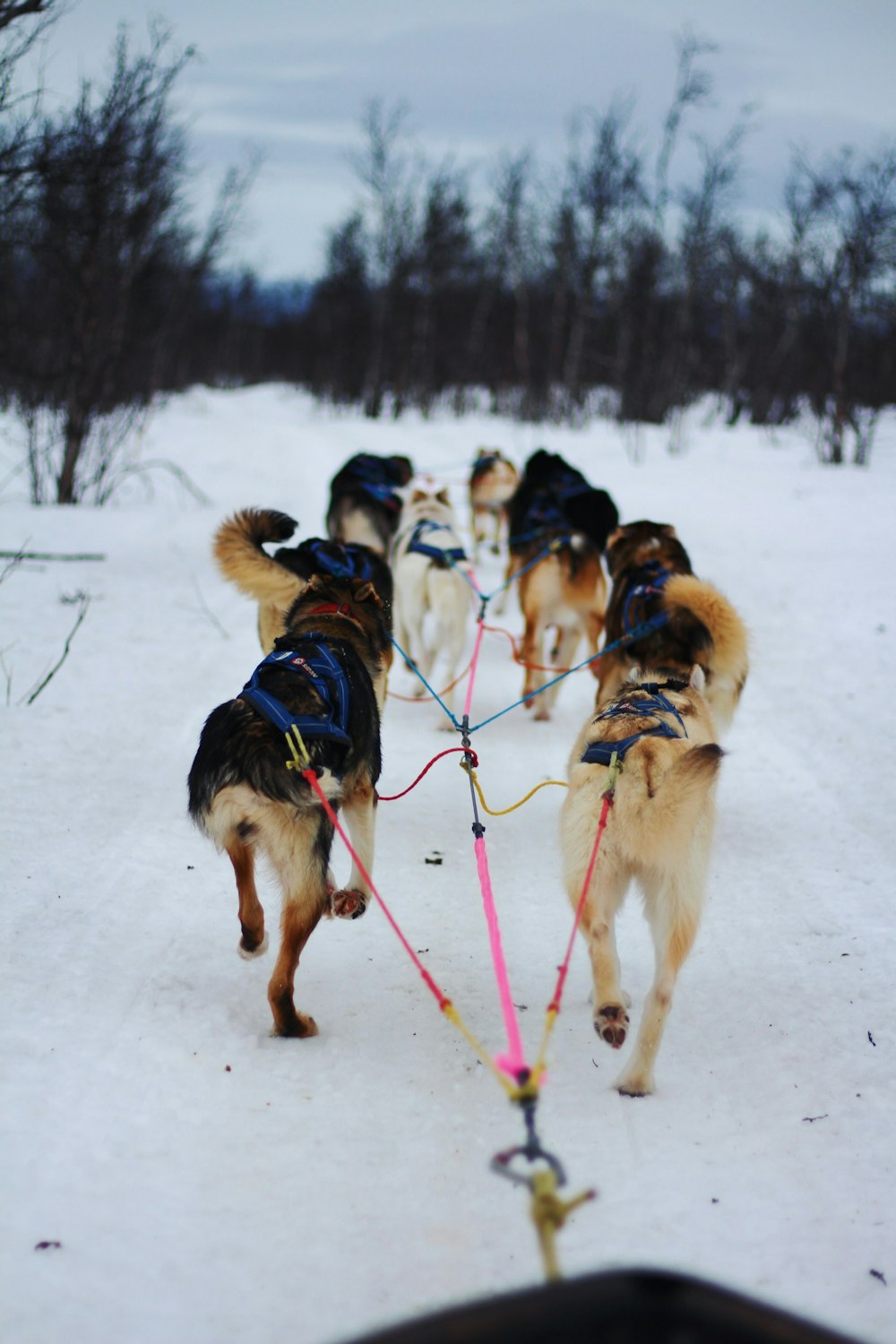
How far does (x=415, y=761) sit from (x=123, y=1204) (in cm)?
300

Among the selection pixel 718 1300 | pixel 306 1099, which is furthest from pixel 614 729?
pixel 718 1300

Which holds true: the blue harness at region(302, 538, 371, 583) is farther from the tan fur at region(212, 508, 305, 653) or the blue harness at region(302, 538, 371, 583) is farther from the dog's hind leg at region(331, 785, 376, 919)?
the dog's hind leg at region(331, 785, 376, 919)

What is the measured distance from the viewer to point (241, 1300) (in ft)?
5.73

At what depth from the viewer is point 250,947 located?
2863 millimetres

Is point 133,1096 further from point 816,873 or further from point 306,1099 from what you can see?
point 816,873

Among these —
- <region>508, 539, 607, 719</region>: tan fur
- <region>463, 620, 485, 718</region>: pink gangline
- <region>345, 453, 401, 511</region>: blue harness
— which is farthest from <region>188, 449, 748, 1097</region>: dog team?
<region>345, 453, 401, 511</region>: blue harness

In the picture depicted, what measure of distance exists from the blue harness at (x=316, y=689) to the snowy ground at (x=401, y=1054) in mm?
866

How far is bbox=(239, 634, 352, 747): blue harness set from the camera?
99.0 inches

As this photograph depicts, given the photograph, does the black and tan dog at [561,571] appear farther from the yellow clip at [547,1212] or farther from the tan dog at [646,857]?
the yellow clip at [547,1212]

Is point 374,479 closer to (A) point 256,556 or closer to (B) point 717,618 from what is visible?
(A) point 256,556

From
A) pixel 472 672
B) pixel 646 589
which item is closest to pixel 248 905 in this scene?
pixel 646 589

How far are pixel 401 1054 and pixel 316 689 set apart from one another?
3.39 feet

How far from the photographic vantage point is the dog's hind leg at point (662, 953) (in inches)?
93.4

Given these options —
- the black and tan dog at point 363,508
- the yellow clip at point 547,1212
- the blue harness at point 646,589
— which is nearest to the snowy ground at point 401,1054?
the yellow clip at point 547,1212
